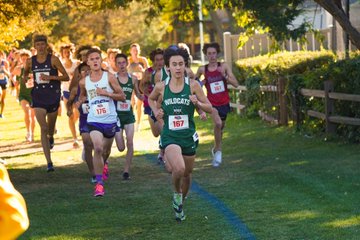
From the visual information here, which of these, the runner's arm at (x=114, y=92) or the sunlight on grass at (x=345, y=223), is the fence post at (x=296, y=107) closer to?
the runner's arm at (x=114, y=92)

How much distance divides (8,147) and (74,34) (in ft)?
120

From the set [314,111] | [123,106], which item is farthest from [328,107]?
[123,106]

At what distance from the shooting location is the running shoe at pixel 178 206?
9148mm

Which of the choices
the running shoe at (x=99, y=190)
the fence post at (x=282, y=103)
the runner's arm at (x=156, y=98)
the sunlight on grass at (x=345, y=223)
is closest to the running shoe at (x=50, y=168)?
the running shoe at (x=99, y=190)

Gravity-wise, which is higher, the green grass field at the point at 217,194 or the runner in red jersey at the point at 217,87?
the runner in red jersey at the point at 217,87

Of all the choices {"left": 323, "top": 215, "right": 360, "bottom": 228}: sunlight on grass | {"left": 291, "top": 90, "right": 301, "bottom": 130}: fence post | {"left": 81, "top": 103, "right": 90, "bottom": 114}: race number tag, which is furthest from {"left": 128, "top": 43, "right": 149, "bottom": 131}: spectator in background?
{"left": 323, "top": 215, "right": 360, "bottom": 228}: sunlight on grass

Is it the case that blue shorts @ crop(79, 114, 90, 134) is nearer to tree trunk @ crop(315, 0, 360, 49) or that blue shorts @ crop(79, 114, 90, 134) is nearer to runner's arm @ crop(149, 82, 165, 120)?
runner's arm @ crop(149, 82, 165, 120)

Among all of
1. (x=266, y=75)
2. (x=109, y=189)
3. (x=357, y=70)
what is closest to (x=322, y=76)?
(x=357, y=70)

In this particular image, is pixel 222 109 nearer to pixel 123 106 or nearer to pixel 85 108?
pixel 123 106

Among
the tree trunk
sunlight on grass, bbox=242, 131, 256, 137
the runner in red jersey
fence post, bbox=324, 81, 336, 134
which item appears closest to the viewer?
the runner in red jersey

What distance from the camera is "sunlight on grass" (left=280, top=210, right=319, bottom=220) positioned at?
9180mm

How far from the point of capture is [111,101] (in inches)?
458

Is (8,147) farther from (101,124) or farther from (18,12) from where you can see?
(101,124)

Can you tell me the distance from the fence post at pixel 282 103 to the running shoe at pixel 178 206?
1115 centimetres
